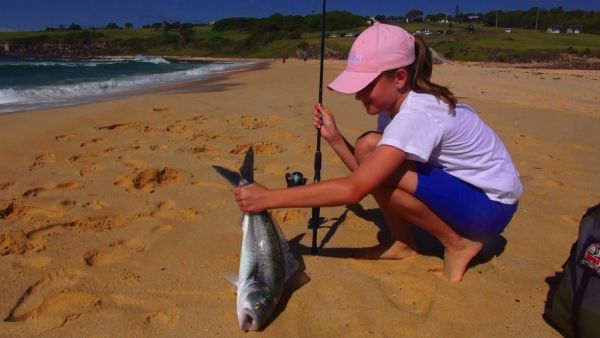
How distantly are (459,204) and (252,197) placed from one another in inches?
42.9

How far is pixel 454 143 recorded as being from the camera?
2377 millimetres

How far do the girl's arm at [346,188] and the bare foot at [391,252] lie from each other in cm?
88

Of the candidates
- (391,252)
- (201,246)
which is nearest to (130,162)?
(201,246)

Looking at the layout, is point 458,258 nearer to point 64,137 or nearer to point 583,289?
point 583,289

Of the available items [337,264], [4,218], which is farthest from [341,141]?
[4,218]

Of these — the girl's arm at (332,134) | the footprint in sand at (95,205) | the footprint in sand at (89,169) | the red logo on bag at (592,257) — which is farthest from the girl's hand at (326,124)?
the footprint in sand at (89,169)

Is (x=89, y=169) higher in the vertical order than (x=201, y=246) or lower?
higher

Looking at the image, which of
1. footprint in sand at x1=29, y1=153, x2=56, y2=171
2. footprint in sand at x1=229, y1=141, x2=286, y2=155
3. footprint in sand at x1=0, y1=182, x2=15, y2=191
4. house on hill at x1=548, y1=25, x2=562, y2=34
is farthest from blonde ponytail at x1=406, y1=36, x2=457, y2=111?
A: house on hill at x1=548, y1=25, x2=562, y2=34

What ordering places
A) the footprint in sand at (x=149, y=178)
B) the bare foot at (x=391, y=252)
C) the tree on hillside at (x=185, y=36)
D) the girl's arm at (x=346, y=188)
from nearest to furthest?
the girl's arm at (x=346, y=188)
the bare foot at (x=391, y=252)
the footprint in sand at (x=149, y=178)
the tree on hillside at (x=185, y=36)

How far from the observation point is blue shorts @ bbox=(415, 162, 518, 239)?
7.96ft

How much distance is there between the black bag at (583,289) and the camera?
1914 mm

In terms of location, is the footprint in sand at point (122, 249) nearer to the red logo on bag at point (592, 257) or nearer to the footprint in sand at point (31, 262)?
the footprint in sand at point (31, 262)

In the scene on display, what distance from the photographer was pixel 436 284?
2.59m

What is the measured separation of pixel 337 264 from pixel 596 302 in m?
1.31
